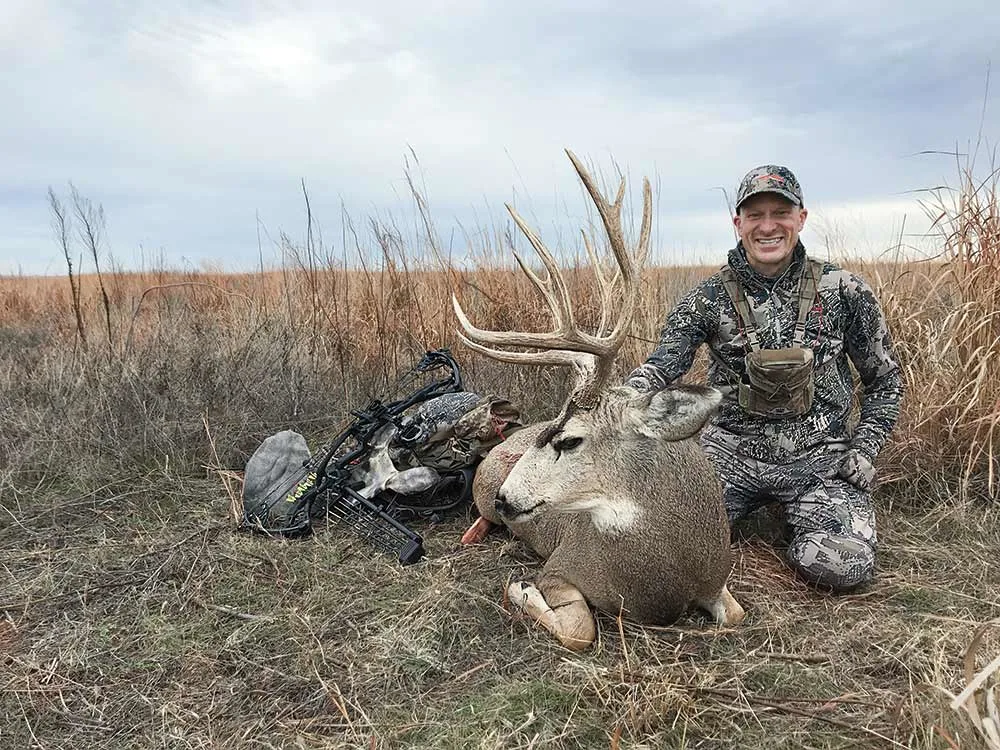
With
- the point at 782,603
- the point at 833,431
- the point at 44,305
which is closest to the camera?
the point at 782,603

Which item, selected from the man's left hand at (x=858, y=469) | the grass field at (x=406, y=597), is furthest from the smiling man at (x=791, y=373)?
the grass field at (x=406, y=597)

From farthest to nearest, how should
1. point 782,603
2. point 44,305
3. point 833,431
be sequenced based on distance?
point 44,305 < point 833,431 < point 782,603

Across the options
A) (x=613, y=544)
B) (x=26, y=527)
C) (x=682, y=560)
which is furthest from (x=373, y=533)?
(x=26, y=527)

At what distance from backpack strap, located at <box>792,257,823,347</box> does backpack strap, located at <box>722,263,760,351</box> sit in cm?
17

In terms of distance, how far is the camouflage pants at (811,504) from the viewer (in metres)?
2.98

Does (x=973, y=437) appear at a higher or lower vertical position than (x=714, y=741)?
higher

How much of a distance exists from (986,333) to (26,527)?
495 centimetres

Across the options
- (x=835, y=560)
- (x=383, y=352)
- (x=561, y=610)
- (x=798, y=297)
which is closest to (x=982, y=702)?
(x=835, y=560)

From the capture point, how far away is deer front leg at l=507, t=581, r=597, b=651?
2.61 meters

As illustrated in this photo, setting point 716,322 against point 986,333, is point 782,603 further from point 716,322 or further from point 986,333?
point 986,333

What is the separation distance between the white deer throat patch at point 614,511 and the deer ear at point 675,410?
0.26 metres

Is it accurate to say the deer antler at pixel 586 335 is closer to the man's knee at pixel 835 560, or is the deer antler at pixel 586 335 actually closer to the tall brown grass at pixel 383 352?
the man's knee at pixel 835 560

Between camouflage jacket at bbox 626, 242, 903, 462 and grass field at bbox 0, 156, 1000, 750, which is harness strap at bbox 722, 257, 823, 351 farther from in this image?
grass field at bbox 0, 156, 1000, 750

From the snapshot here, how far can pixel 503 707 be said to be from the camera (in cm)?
225
